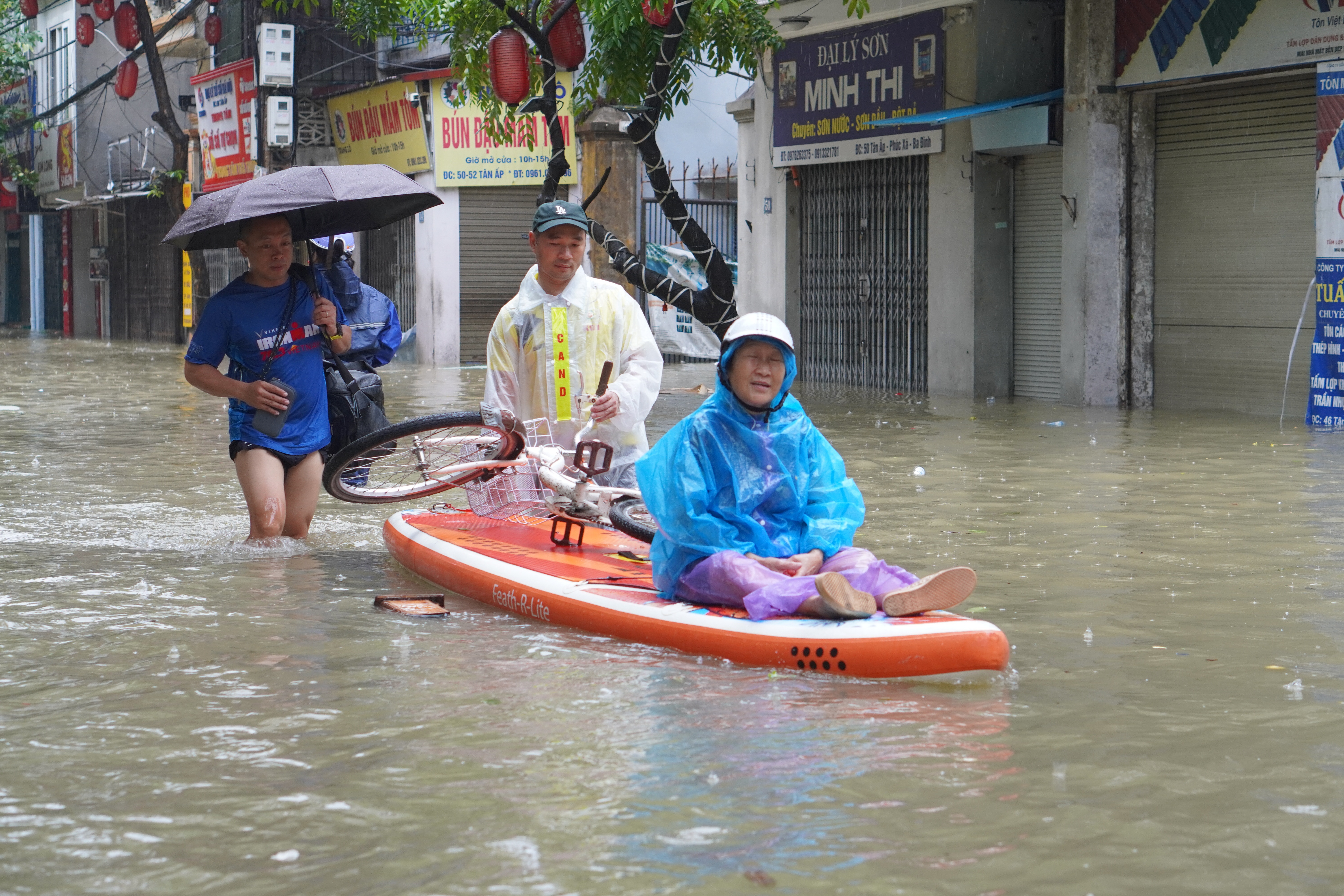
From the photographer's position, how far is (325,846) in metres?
3.30

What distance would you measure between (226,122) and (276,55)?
4826 millimetres

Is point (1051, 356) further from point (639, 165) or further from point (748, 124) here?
point (639, 165)

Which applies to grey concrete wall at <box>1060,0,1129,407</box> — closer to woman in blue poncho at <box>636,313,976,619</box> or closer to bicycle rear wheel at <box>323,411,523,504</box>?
bicycle rear wheel at <box>323,411,523,504</box>

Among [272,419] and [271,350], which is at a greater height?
[271,350]

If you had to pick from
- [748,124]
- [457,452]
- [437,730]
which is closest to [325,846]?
[437,730]

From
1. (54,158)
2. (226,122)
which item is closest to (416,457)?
(226,122)

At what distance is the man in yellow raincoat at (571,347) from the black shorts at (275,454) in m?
0.97

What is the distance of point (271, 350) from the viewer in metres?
6.75

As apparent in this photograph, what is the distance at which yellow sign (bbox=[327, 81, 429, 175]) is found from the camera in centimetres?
2403

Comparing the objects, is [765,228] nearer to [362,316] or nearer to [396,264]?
[396,264]

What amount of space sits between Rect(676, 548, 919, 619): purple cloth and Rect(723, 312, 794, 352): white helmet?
2.31 feet

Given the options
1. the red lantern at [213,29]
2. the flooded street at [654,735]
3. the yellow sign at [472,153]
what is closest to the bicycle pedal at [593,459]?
the flooded street at [654,735]

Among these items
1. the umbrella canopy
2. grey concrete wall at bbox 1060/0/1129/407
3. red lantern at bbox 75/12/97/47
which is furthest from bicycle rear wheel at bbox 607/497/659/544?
red lantern at bbox 75/12/97/47

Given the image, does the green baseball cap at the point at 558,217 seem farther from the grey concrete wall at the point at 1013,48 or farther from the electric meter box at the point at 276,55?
the electric meter box at the point at 276,55
